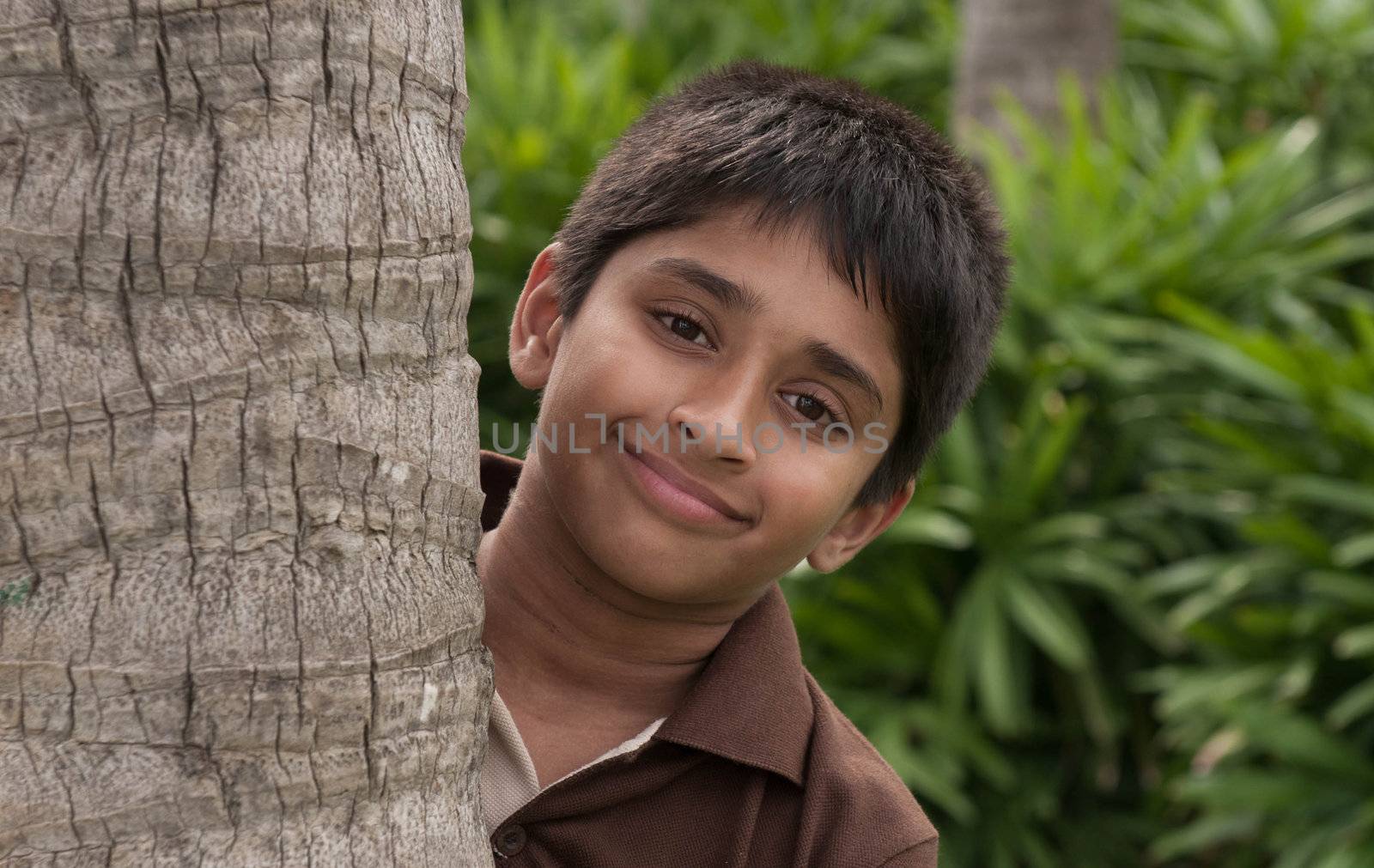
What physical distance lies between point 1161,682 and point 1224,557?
16.4 inches

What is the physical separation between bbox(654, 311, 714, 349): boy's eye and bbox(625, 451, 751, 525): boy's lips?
14cm

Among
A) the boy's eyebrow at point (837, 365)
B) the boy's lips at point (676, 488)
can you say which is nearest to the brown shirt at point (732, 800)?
the boy's lips at point (676, 488)

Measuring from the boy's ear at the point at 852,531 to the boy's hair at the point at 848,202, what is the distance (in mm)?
29

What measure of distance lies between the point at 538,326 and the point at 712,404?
1.35 ft

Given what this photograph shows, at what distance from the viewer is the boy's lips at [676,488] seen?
1.75 m

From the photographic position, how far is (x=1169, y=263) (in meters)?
4.75

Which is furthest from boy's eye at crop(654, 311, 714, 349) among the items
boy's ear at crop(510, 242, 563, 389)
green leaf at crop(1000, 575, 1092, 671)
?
green leaf at crop(1000, 575, 1092, 671)

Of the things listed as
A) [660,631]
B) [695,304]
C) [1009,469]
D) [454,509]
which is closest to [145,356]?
[454,509]

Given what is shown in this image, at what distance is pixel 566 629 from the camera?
192 cm

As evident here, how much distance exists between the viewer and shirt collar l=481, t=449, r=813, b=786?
1857 millimetres

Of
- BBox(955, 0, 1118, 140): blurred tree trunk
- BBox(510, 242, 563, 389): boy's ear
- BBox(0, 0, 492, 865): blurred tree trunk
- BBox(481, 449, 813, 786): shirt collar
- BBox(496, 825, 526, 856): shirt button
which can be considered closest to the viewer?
BBox(0, 0, 492, 865): blurred tree trunk

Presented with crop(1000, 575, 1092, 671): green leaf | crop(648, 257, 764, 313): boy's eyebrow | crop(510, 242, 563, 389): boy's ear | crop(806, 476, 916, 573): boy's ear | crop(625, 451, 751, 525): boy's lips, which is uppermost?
crop(648, 257, 764, 313): boy's eyebrow

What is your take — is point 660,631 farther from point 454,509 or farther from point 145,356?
point 145,356

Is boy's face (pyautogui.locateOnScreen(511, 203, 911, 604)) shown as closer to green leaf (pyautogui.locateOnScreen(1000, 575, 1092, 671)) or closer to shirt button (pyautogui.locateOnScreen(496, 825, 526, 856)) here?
shirt button (pyautogui.locateOnScreen(496, 825, 526, 856))
